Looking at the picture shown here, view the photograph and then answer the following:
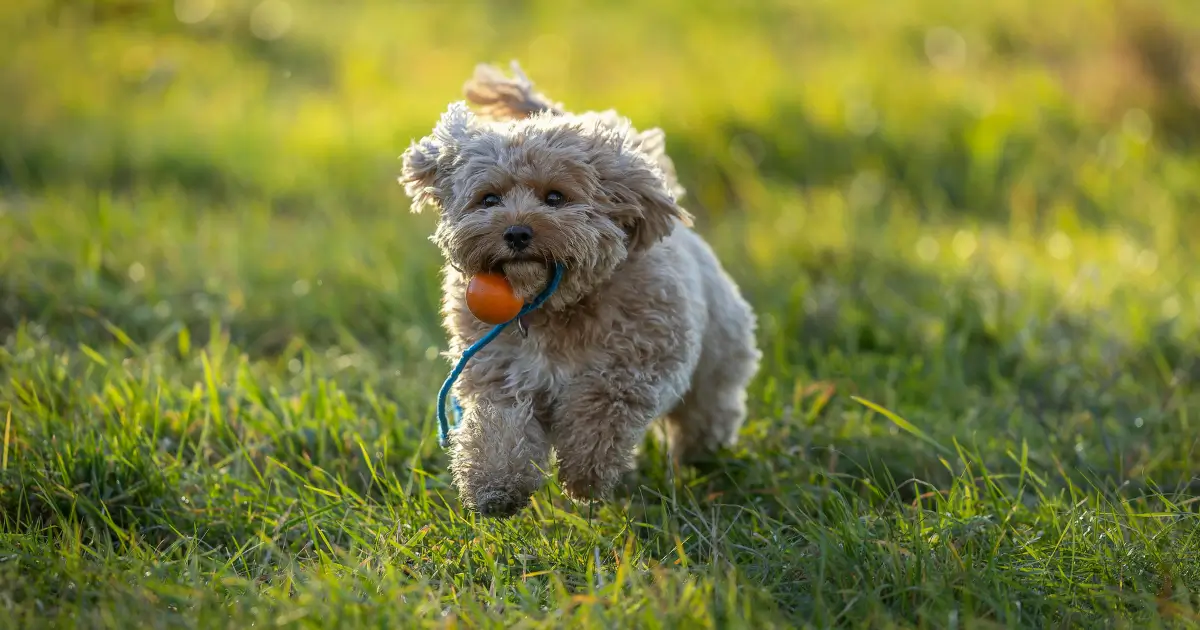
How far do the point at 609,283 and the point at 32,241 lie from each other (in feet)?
13.2

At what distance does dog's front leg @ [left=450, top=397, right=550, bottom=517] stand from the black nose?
534 mm

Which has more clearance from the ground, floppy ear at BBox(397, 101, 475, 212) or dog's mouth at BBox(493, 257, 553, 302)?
floppy ear at BBox(397, 101, 475, 212)

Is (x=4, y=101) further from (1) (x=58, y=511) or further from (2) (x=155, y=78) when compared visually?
(1) (x=58, y=511)

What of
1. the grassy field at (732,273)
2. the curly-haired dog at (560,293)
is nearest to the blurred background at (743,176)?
the grassy field at (732,273)

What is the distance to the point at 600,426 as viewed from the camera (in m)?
3.78

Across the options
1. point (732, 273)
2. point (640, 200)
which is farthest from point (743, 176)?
point (640, 200)

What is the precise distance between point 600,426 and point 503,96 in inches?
62.0

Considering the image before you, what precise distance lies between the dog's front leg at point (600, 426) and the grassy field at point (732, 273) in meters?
0.13

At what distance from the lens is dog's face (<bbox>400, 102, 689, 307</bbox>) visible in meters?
3.63

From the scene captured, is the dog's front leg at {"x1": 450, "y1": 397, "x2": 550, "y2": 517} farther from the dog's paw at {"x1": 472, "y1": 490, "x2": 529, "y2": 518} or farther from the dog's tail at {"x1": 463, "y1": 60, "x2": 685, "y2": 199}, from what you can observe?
the dog's tail at {"x1": 463, "y1": 60, "x2": 685, "y2": 199}

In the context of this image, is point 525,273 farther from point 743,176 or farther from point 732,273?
point 743,176

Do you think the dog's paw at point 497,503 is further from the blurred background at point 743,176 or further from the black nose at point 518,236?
the blurred background at point 743,176

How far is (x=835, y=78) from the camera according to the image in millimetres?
10359

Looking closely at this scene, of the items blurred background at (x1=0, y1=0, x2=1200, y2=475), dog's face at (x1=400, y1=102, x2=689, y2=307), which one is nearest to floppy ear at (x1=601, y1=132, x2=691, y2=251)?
dog's face at (x1=400, y1=102, x2=689, y2=307)
